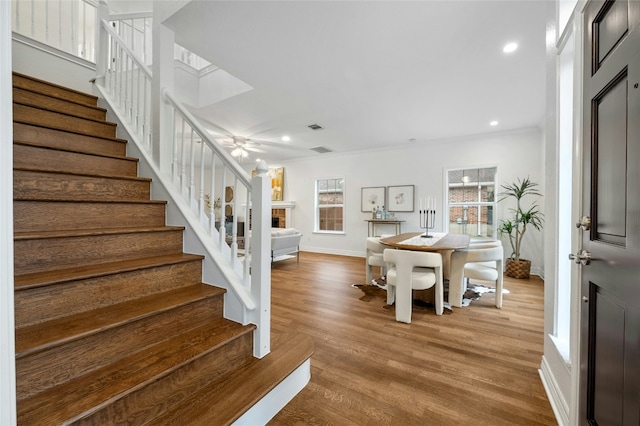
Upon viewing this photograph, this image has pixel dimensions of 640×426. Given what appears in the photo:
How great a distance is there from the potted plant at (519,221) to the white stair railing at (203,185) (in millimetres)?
4561

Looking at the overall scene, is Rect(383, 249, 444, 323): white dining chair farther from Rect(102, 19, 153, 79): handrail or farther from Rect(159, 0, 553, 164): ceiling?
Rect(102, 19, 153, 79): handrail

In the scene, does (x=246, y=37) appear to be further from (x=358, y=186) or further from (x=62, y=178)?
(x=358, y=186)

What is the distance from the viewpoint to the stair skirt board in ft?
4.15

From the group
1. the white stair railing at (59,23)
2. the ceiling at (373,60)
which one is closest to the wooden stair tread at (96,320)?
the ceiling at (373,60)

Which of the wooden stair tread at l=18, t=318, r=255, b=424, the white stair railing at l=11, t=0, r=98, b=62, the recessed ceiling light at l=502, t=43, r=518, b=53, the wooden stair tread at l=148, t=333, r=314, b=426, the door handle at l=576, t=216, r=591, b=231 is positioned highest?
the white stair railing at l=11, t=0, r=98, b=62

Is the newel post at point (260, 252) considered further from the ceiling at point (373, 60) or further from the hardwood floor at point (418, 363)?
the ceiling at point (373, 60)

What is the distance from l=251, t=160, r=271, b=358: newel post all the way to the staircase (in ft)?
0.22

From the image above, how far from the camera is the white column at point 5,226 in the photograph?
26.1 inches

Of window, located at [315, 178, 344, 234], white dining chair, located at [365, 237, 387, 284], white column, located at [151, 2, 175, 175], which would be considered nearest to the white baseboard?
white dining chair, located at [365, 237, 387, 284]

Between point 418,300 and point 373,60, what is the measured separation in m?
2.79

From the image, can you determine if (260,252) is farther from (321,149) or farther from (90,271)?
(321,149)

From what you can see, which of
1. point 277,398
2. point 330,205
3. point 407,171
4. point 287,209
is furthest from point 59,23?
point 407,171

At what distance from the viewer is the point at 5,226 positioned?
0.67 m

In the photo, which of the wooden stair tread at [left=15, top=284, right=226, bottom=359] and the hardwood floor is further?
the hardwood floor
